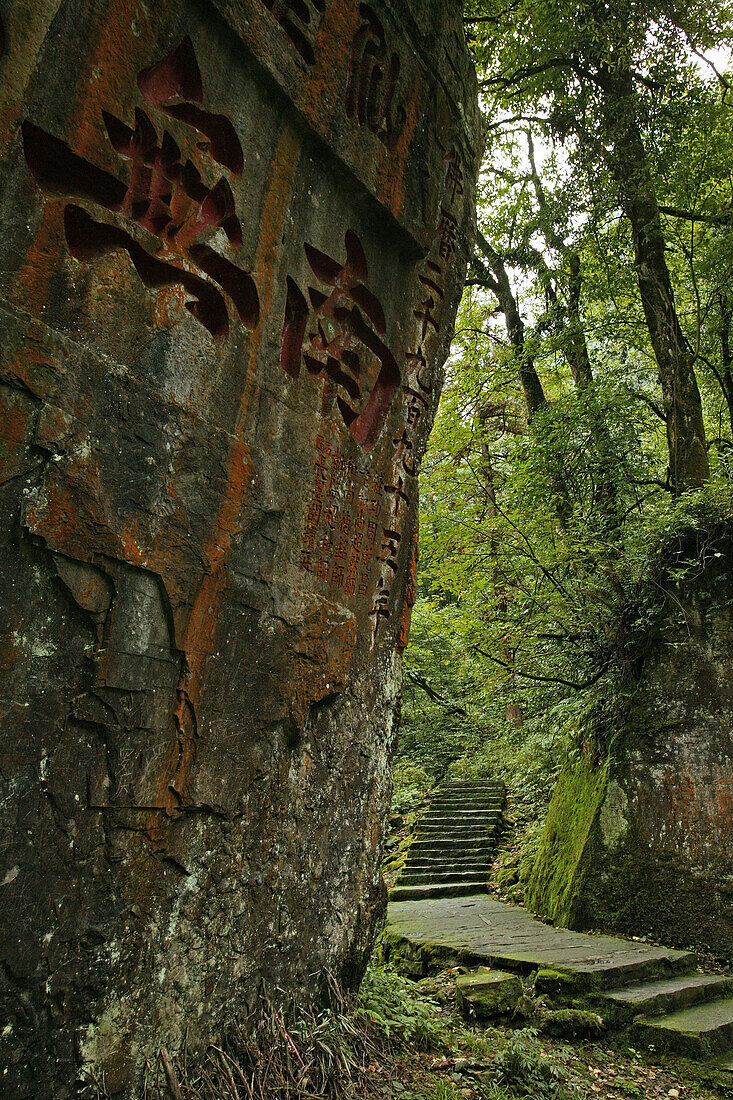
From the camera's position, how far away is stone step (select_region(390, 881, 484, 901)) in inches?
300

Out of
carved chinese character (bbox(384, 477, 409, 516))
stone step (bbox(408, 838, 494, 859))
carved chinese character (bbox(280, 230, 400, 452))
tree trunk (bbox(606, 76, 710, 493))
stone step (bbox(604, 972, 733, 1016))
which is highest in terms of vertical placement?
tree trunk (bbox(606, 76, 710, 493))

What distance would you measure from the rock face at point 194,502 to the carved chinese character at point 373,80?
0.6 inches

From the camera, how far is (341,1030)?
2713mm

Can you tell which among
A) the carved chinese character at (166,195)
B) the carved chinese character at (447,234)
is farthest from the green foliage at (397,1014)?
the carved chinese character at (447,234)

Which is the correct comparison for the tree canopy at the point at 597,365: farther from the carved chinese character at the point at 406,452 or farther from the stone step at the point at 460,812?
the carved chinese character at the point at 406,452

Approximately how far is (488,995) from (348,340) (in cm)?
366

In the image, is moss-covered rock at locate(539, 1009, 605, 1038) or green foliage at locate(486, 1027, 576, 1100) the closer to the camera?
green foliage at locate(486, 1027, 576, 1100)

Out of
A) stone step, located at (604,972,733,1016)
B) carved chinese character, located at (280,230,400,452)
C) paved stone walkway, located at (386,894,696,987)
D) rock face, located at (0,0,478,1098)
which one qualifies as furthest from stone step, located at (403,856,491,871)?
carved chinese character, located at (280,230,400,452)

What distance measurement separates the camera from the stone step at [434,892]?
7.61 m

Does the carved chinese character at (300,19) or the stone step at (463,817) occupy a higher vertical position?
the carved chinese character at (300,19)

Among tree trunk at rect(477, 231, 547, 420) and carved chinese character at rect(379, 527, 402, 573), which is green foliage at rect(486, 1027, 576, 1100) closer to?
carved chinese character at rect(379, 527, 402, 573)

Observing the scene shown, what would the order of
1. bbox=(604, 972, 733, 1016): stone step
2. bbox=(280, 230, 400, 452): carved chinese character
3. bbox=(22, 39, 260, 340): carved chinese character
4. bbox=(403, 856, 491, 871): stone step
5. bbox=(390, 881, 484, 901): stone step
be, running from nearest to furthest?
bbox=(22, 39, 260, 340): carved chinese character < bbox=(280, 230, 400, 452): carved chinese character < bbox=(604, 972, 733, 1016): stone step < bbox=(390, 881, 484, 901): stone step < bbox=(403, 856, 491, 871): stone step

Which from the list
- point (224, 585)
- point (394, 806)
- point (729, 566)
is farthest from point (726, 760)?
point (394, 806)

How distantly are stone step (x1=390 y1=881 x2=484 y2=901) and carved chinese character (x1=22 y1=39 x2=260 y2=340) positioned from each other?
6884 millimetres
